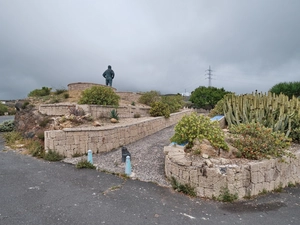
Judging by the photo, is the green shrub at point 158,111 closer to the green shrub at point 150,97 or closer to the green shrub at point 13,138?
the green shrub at point 150,97

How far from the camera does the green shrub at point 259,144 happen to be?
16.1 ft

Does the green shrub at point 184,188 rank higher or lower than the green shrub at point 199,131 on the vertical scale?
lower

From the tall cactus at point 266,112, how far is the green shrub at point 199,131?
8.23 ft

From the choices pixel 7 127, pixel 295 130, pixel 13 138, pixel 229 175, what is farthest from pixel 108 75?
pixel 229 175

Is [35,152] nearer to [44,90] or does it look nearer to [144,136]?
[144,136]

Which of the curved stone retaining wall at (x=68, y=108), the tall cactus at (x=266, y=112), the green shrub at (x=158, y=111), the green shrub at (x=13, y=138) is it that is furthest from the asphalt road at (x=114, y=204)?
the green shrub at (x=158, y=111)

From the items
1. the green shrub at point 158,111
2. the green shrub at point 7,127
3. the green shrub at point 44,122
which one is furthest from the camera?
the green shrub at point 158,111

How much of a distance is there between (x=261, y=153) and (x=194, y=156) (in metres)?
1.74

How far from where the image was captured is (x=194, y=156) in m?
4.90

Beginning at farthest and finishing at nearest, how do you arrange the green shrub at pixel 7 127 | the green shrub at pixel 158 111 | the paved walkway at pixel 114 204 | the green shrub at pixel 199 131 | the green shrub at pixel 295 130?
the green shrub at pixel 158 111
the green shrub at pixel 7 127
the green shrub at pixel 295 130
the green shrub at pixel 199 131
the paved walkway at pixel 114 204

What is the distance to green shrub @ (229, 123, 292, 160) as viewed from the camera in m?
4.91

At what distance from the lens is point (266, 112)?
25.6ft

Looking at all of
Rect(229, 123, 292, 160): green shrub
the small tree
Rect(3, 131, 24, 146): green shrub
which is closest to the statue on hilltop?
Rect(3, 131, 24, 146): green shrub

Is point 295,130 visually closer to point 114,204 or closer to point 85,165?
point 114,204
